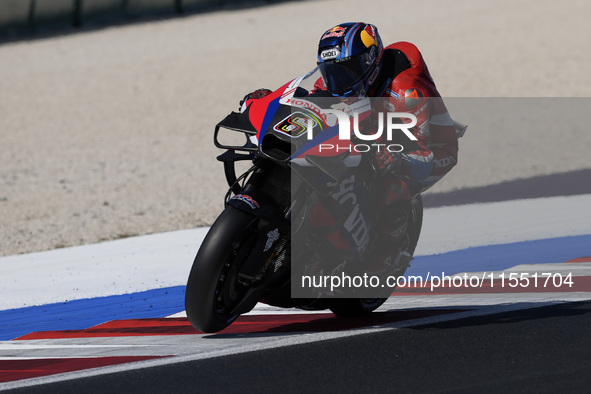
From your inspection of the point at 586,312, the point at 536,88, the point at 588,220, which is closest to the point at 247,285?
the point at 586,312

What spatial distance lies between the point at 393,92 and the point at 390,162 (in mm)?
407

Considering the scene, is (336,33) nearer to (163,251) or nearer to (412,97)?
(412,97)

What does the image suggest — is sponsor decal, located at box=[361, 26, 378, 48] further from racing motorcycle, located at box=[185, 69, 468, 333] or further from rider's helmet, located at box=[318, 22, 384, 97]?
racing motorcycle, located at box=[185, 69, 468, 333]

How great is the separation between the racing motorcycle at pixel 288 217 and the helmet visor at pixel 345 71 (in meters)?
0.09

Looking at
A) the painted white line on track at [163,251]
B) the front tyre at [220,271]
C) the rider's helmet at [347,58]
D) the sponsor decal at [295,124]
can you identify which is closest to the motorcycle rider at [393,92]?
the rider's helmet at [347,58]

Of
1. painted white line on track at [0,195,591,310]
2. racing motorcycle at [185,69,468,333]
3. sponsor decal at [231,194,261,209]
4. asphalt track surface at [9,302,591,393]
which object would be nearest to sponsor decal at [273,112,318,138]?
racing motorcycle at [185,69,468,333]

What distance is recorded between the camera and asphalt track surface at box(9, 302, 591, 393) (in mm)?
4129

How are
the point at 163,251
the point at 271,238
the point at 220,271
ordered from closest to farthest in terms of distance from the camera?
the point at 220,271, the point at 271,238, the point at 163,251

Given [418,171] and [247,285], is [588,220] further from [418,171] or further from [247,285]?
[247,285]

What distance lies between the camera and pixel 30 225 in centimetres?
952

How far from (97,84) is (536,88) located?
793 centimetres

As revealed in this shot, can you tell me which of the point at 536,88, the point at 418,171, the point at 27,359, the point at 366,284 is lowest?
the point at 27,359

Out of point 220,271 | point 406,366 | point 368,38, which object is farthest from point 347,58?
point 406,366

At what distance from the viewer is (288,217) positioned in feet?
15.6
